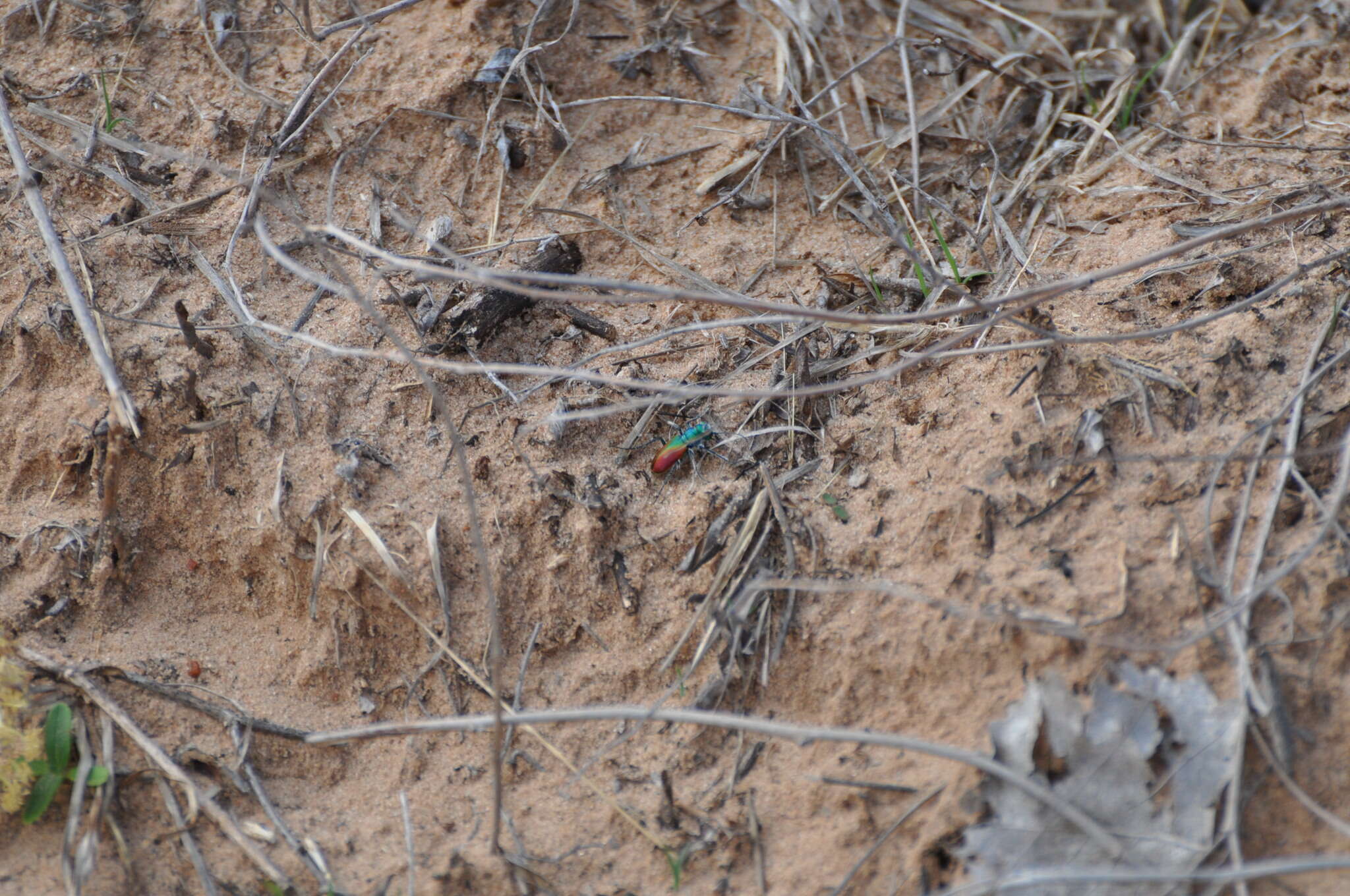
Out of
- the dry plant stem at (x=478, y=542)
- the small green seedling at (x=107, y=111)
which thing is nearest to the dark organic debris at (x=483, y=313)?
the dry plant stem at (x=478, y=542)

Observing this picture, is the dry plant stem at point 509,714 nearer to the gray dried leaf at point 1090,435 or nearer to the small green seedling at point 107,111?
the gray dried leaf at point 1090,435

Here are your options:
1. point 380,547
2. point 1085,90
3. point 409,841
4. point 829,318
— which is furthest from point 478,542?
point 1085,90

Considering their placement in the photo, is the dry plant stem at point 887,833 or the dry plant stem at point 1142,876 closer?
the dry plant stem at point 1142,876

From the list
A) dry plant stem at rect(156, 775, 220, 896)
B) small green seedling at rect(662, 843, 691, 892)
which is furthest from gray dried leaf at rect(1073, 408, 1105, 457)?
dry plant stem at rect(156, 775, 220, 896)

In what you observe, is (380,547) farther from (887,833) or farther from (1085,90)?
(1085,90)

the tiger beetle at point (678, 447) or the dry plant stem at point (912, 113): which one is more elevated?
the dry plant stem at point (912, 113)
